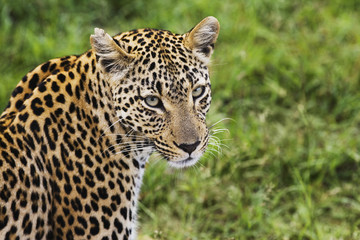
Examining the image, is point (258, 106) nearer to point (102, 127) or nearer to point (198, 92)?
point (198, 92)

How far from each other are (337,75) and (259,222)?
108 inches

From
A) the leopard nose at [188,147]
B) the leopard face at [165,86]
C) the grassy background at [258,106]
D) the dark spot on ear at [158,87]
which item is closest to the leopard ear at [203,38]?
the leopard face at [165,86]

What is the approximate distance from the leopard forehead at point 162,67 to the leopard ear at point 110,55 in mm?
62

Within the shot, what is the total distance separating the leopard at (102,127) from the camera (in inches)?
157

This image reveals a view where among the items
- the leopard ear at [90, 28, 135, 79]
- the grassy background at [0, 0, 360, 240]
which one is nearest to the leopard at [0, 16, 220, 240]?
the leopard ear at [90, 28, 135, 79]

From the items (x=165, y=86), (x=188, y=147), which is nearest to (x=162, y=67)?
(x=165, y=86)

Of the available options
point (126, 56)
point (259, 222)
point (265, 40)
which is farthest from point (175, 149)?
point (265, 40)

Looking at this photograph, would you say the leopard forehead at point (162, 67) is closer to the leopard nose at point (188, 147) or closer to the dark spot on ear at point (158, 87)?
the dark spot on ear at point (158, 87)

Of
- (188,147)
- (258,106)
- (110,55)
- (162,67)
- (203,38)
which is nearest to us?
(110,55)

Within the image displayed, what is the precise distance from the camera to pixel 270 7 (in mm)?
8656

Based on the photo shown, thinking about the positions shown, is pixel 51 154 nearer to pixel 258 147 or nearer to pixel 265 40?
pixel 258 147

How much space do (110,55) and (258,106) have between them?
3.83 metres

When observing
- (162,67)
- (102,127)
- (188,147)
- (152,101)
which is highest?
(162,67)

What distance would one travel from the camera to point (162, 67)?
4094mm
